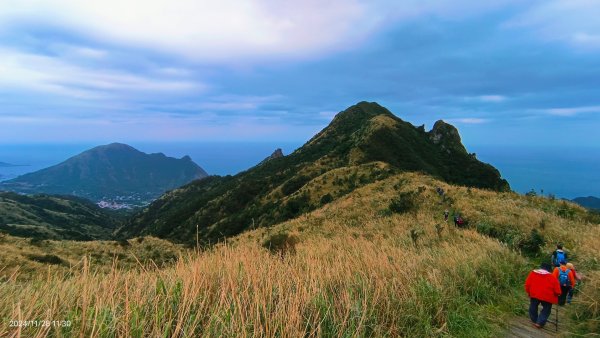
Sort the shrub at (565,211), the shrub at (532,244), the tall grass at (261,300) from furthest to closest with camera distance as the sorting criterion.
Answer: the shrub at (565,211), the shrub at (532,244), the tall grass at (261,300)

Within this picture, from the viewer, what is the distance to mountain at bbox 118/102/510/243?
46844 millimetres

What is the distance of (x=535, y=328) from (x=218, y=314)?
19.2ft

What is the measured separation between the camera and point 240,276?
492 cm

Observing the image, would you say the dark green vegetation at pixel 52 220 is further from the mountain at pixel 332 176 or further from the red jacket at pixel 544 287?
the red jacket at pixel 544 287

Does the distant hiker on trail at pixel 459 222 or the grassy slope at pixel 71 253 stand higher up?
the distant hiker on trail at pixel 459 222

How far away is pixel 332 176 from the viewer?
50375mm

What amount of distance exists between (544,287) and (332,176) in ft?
145

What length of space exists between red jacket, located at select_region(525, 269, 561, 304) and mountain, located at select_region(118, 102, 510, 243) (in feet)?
112

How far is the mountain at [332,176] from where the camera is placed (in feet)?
154

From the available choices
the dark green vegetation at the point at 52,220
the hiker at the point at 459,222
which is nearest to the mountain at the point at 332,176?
the dark green vegetation at the point at 52,220

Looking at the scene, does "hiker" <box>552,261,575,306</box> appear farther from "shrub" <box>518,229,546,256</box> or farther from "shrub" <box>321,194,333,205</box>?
"shrub" <box>321,194,333,205</box>

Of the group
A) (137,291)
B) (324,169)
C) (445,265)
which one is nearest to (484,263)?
(445,265)

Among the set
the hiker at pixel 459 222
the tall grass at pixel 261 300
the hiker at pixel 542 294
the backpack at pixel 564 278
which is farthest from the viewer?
the hiker at pixel 459 222

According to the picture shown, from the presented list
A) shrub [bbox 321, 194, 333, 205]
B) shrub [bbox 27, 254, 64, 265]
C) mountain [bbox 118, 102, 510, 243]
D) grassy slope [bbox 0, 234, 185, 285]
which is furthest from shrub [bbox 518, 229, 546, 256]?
shrub [bbox 27, 254, 64, 265]
